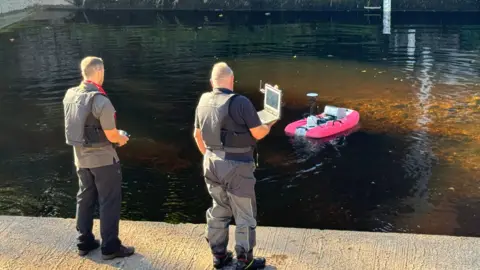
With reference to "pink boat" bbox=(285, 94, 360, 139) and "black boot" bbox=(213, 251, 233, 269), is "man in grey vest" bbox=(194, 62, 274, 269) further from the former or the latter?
"pink boat" bbox=(285, 94, 360, 139)

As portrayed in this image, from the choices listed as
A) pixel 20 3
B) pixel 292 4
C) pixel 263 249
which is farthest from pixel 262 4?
pixel 263 249

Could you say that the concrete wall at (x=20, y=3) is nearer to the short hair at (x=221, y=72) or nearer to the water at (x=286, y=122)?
the water at (x=286, y=122)

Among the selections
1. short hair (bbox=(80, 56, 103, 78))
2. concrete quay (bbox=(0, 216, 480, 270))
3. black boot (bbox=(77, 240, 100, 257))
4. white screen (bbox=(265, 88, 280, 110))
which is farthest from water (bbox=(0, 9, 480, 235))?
short hair (bbox=(80, 56, 103, 78))

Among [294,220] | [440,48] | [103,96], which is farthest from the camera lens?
[440,48]

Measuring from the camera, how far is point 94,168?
16.0ft

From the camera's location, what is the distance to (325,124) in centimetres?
1334

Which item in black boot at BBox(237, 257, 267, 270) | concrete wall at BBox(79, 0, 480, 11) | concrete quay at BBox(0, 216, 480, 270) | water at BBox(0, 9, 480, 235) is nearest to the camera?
black boot at BBox(237, 257, 267, 270)

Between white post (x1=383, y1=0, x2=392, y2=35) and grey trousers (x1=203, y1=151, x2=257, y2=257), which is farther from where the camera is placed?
white post (x1=383, y1=0, x2=392, y2=35)

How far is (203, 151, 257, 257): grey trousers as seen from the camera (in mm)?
4715

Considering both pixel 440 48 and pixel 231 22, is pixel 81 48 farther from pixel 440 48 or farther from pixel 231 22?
pixel 440 48

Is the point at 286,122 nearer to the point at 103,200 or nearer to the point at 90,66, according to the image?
the point at 103,200

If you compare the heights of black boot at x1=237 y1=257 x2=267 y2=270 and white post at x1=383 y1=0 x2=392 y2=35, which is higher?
white post at x1=383 y1=0 x2=392 y2=35

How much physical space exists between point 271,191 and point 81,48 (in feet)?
64.4

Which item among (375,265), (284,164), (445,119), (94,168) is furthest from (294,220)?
(445,119)
